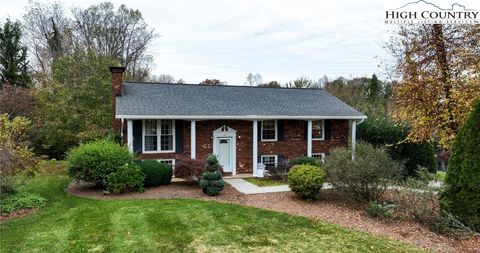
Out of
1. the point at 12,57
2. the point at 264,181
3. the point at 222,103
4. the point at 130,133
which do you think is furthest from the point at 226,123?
the point at 12,57

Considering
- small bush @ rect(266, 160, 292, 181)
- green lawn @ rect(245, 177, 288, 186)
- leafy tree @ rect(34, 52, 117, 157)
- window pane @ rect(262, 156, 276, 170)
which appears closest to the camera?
green lawn @ rect(245, 177, 288, 186)

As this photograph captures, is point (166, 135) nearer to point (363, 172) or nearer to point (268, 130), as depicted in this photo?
point (268, 130)

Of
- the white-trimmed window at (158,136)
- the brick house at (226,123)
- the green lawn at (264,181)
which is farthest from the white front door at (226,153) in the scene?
the white-trimmed window at (158,136)

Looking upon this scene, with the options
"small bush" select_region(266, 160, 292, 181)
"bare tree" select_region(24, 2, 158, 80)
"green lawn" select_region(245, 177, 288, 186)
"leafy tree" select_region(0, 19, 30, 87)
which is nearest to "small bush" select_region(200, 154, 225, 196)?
"green lawn" select_region(245, 177, 288, 186)

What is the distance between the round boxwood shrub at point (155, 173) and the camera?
11.8 meters

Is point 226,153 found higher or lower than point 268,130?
lower

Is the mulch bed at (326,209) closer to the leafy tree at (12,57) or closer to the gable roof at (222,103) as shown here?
the gable roof at (222,103)

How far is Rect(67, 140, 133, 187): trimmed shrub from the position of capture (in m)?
11.0

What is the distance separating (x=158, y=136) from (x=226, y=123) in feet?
10.2

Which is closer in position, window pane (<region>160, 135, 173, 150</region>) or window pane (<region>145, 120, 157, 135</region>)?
window pane (<region>145, 120, 157, 135</region>)

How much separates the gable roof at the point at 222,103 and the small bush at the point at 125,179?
2618mm

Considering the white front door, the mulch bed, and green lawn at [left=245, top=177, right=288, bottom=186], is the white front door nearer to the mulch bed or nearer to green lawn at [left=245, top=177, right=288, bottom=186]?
green lawn at [left=245, top=177, right=288, bottom=186]

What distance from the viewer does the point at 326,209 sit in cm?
933

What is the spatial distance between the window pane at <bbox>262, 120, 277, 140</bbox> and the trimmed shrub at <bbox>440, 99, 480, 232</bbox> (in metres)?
8.92
